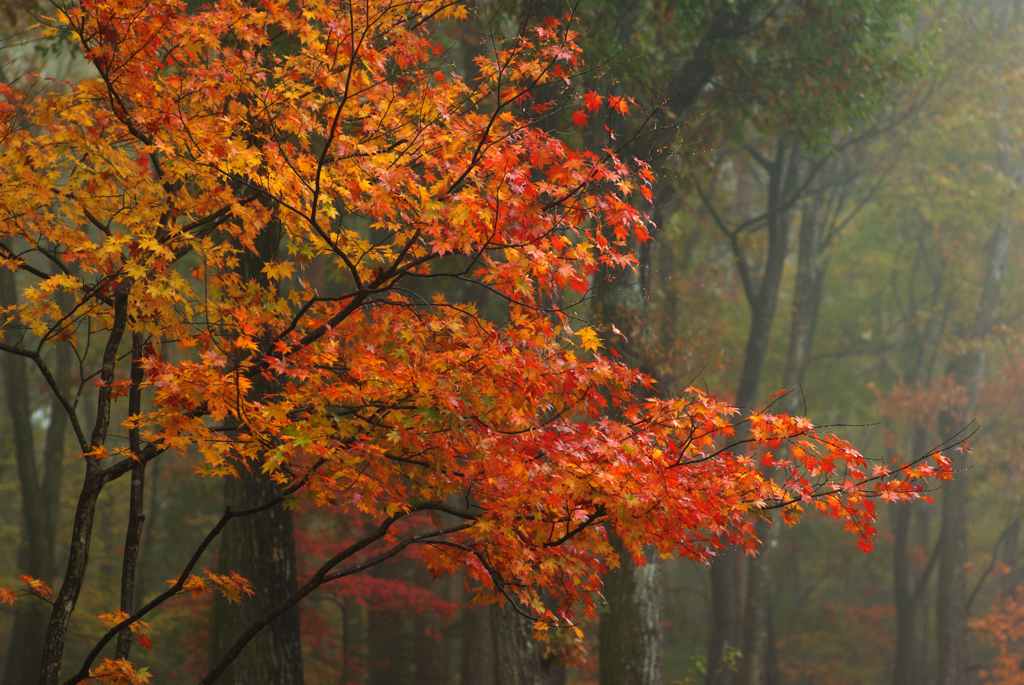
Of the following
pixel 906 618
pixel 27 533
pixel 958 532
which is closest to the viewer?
pixel 27 533

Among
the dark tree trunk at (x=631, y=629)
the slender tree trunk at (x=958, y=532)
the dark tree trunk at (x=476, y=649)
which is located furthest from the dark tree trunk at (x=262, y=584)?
the slender tree trunk at (x=958, y=532)

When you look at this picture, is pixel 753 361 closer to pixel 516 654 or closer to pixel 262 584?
pixel 516 654

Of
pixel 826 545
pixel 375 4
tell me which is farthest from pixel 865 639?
pixel 375 4

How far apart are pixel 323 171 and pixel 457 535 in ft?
7.79

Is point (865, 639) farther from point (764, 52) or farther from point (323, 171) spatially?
point (323, 171)

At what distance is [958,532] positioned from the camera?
15.7 metres

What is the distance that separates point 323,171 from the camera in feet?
14.8

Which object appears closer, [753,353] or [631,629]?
[631,629]

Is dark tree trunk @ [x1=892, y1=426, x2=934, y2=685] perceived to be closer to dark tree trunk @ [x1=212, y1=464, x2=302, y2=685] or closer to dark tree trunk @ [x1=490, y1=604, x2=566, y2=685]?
dark tree trunk @ [x1=490, y1=604, x2=566, y2=685]

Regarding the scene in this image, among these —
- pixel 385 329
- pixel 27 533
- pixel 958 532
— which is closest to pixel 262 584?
pixel 385 329

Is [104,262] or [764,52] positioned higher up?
[764,52]

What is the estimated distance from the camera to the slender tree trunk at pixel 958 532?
15.4m

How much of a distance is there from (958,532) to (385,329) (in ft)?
49.2

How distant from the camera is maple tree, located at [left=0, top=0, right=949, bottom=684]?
13.4ft
